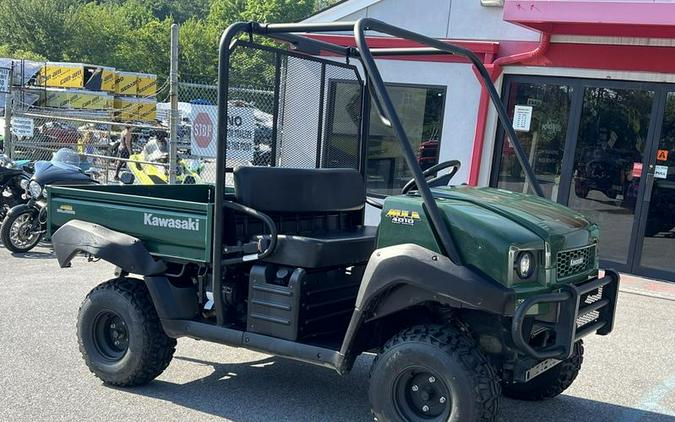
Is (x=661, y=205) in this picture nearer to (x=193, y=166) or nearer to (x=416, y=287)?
(x=416, y=287)

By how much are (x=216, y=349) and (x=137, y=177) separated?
238 inches

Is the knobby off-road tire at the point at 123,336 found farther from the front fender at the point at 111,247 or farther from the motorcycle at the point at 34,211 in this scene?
the motorcycle at the point at 34,211

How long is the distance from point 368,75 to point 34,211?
6.32 m

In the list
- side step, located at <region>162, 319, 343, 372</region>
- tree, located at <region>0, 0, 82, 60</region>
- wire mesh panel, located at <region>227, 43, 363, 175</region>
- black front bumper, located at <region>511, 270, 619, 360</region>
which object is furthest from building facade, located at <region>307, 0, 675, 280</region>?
tree, located at <region>0, 0, 82, 60</region>

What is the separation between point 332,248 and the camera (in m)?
4.12

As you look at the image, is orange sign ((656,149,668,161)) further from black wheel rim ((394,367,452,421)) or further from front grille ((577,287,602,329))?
black wheel rim ((394,367,452,421))

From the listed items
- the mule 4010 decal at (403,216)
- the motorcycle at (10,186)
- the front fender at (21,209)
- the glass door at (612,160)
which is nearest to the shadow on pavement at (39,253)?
the front fender at (21,209)

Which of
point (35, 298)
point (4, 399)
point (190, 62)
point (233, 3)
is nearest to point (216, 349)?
point (4, 399)

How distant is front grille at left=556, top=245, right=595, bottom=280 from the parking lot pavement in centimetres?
106

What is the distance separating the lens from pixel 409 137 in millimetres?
10008

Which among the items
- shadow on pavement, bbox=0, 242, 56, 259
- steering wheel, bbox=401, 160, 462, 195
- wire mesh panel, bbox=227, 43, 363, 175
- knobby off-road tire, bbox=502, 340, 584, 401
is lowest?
shadow on pavement, bbox=0, 242, 56, 259

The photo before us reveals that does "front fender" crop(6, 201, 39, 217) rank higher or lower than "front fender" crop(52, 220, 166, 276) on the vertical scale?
lower

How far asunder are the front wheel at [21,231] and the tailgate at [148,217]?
4308mm

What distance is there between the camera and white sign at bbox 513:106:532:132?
30.3 feet
